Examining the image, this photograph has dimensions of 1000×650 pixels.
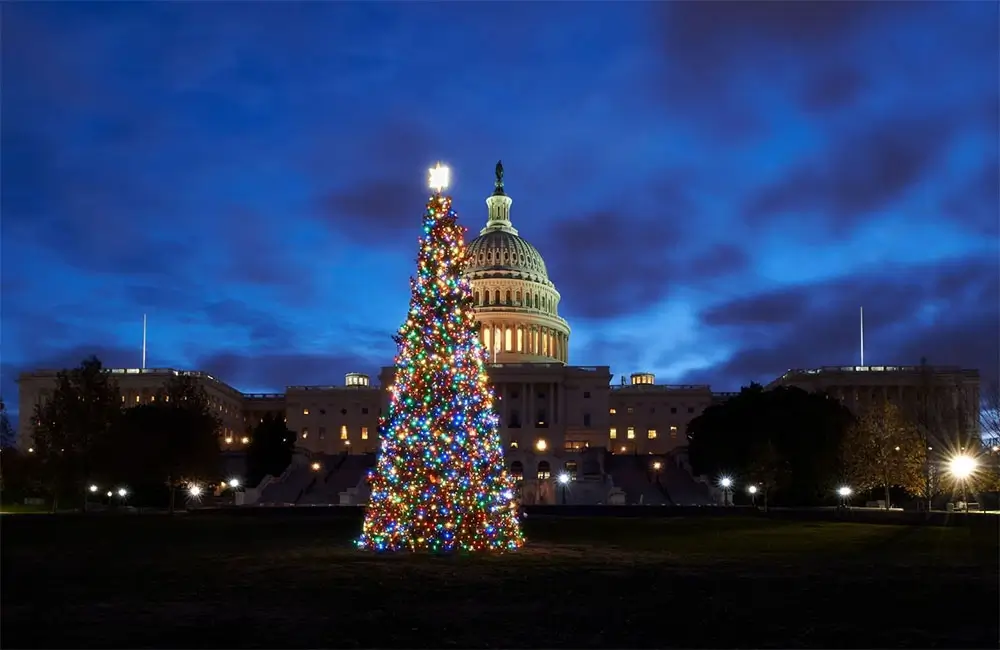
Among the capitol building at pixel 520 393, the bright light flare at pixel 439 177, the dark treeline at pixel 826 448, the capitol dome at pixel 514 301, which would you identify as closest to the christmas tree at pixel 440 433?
the bright light flare at pixel 439 177

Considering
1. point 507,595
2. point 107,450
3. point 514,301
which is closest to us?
point 507,595

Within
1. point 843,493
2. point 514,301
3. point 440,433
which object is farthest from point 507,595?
point 514,301

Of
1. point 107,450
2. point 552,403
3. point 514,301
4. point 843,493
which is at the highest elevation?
point 514,301

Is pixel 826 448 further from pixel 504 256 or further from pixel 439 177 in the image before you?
pixel 504 256

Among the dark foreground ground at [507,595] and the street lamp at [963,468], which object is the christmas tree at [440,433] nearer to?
the dark foreground ground at [507,595]

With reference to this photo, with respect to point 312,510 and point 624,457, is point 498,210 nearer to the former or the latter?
point 624,457

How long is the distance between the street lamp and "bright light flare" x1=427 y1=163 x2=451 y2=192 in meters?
32.5

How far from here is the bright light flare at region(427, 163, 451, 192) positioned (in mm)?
29797

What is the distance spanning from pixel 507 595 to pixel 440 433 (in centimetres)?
997

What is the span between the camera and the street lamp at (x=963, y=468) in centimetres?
4897

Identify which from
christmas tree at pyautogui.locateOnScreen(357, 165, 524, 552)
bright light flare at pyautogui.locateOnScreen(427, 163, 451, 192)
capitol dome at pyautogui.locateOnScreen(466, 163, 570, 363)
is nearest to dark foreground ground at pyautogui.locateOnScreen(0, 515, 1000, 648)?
christmas tree at pyautogui.locateOnScreen(357, 165, 524, 552)

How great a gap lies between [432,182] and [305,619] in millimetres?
16921

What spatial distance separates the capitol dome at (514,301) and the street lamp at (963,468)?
272 feet

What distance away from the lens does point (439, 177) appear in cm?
2984
